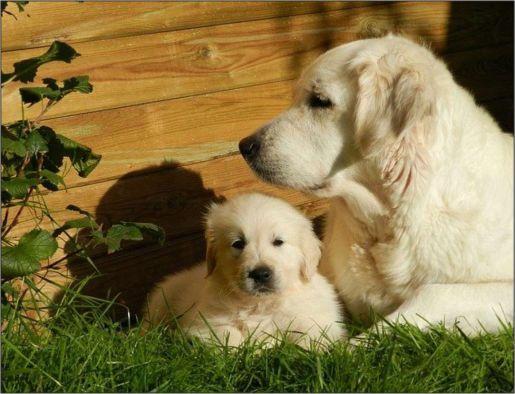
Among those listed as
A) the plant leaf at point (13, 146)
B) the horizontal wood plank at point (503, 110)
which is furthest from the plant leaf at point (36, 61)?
the horizontal wood plank at point (503, 110)

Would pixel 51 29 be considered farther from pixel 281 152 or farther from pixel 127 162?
pixel 281 152

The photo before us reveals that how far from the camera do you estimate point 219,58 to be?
15.1 feet

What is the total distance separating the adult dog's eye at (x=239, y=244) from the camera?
389 cm

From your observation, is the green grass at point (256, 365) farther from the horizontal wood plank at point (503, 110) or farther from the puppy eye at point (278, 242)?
the horizontal wood plank at point (503, 110)

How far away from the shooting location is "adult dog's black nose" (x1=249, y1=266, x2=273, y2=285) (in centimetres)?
370

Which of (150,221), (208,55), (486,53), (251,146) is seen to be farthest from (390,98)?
(486,53)

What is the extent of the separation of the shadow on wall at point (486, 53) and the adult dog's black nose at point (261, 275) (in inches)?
87.5

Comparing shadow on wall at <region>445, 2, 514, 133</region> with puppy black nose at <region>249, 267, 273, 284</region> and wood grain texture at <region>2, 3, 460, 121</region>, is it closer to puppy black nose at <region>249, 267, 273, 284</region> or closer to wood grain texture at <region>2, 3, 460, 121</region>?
wood grain texture at <region>2, 3, 460, 121</region>

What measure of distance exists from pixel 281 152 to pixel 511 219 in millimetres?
1009

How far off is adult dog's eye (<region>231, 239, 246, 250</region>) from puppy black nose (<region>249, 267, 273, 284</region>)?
211mm

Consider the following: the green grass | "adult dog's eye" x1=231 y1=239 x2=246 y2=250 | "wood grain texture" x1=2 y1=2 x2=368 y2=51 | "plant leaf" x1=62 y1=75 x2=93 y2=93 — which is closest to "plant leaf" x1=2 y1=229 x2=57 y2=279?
the green grass

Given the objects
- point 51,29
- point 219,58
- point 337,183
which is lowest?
point 337,183

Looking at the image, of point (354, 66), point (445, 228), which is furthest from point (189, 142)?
point (445, 228)

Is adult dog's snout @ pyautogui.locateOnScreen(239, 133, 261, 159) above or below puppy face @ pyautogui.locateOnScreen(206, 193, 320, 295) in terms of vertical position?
above
